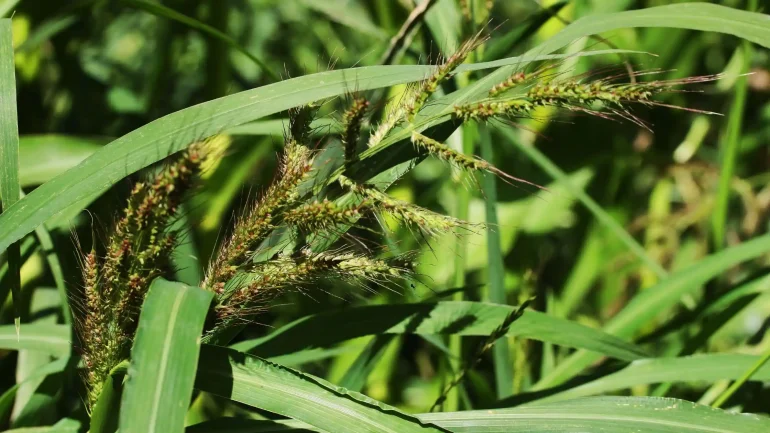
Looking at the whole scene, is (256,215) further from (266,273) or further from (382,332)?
(382,332)

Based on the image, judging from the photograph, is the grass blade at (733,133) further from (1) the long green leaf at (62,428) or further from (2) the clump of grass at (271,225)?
(1) the long green leaf at (62,428)

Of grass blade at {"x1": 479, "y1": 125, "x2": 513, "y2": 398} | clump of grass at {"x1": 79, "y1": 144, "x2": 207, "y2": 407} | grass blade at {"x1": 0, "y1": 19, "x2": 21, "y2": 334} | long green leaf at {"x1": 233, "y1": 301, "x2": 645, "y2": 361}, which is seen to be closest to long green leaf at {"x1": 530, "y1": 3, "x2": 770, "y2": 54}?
grass blade at {"x1": 479, "y1": 125, "x2": 513, "y2": 398}

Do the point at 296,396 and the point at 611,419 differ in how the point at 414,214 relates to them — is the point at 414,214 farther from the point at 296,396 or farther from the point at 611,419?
the point at 611,419

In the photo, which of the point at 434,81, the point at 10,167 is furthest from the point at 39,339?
the point at 434,81

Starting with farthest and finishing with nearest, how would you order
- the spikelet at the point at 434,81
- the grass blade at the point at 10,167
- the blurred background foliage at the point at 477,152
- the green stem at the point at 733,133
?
1. the blurred background foliage at the point at 477,152
2. the green stem at the point at 733,133
3. the grass blade at the point at 10,167
4. the spikelet at the point at 434,81

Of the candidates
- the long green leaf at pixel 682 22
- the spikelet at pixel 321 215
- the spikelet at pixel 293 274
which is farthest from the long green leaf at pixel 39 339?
the long green leaf at pixel 682 22

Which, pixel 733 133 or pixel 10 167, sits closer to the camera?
pixel 10 167

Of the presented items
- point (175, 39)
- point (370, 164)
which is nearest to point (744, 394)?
point (370, 164)
